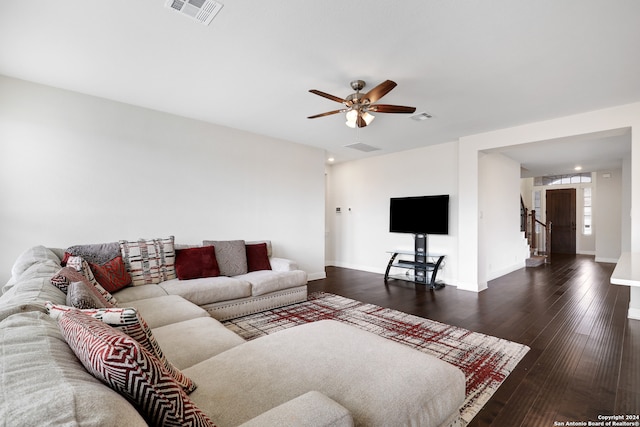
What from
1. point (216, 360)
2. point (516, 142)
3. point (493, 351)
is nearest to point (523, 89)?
point (516, 142)

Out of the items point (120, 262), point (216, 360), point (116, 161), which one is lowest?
point (216, 360)

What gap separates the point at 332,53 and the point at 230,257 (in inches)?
109

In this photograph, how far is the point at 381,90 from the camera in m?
2.73

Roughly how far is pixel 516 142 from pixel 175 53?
15.1 feet

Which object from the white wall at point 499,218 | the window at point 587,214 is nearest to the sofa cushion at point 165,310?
the white wall at point 499,218

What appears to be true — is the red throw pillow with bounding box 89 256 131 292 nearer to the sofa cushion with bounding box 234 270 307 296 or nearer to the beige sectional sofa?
the beige sectional sofa

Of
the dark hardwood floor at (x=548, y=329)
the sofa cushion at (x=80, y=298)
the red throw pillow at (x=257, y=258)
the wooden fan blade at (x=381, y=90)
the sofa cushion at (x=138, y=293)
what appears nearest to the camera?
the sofa cushion at (x=80, y=298)

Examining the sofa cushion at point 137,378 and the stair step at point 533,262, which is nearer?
the sofa cushion at point 137,378

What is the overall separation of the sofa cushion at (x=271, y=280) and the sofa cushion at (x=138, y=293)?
947mm

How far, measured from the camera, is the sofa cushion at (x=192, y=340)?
62.7 inches

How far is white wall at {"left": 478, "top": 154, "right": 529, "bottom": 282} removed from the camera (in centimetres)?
534

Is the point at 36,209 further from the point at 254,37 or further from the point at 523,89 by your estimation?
the point at 523,89

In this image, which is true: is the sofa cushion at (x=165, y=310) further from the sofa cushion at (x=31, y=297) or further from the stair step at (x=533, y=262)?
the stair step at (x=533, y=262)

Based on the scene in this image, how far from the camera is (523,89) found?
315cm
